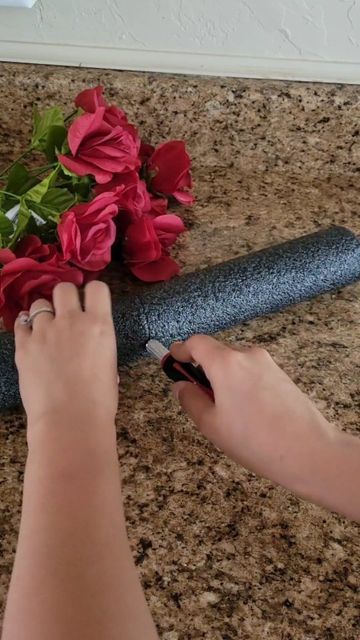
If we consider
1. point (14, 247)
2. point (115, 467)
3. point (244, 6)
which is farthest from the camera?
point (244, 6)

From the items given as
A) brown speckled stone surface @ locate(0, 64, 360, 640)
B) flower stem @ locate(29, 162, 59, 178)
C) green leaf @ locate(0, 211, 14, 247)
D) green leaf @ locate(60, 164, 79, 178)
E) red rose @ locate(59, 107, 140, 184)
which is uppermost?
red rose @ locate(59, 107, 140, 184)

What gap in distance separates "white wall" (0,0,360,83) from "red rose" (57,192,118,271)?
0.25m

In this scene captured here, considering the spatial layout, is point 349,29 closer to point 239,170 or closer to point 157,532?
point 239,170

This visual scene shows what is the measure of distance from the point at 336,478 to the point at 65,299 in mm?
262

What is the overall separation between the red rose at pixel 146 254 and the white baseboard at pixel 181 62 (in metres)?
0.22

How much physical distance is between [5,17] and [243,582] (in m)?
0.64

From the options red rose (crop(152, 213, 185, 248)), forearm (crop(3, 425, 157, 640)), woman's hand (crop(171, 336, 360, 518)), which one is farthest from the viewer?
red rose (crop(152, 213, 185, 248))

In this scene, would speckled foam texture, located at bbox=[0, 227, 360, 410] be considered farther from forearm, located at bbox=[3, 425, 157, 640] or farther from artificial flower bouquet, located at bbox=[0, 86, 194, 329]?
forearm, located at bbox=[3, 425, 157, 640]

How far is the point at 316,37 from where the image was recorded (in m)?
0.88

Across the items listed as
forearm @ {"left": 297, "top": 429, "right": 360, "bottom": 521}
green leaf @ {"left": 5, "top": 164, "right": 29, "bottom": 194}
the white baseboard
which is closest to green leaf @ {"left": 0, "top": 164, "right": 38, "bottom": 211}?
green leaf @ {"left": 5, "top": 164, "right": 29, "bottom": 194}

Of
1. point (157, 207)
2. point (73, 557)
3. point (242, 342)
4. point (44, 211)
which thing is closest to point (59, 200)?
point (44, 211)

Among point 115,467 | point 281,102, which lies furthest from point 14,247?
point 281,102

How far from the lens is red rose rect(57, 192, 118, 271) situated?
70 cm

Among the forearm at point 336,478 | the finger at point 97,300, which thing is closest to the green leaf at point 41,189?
the finger at point 97,300
